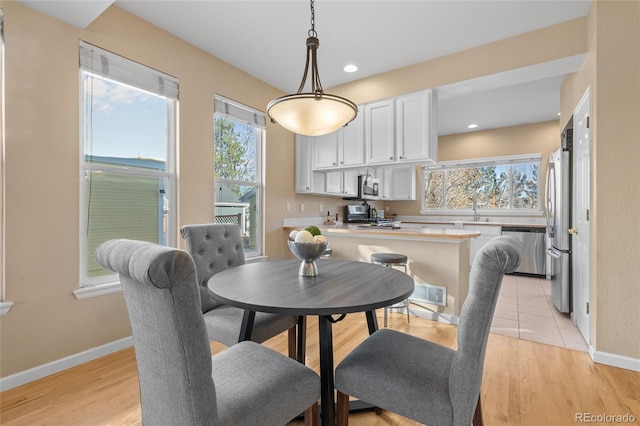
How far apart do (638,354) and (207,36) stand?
415 cm

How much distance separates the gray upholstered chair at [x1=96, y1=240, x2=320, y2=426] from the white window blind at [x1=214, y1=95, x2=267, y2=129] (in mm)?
2564

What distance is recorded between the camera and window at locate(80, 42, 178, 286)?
226 centimetres

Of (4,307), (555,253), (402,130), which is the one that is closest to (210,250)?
(4,307)

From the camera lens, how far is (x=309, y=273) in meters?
1.64

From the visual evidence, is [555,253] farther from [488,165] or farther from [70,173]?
[70,173]

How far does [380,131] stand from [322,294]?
8.78ft

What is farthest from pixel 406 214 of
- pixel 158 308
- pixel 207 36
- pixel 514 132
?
pixel 158 308

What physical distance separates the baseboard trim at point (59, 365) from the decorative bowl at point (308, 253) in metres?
1.76

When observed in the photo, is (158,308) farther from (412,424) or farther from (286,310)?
(412,424)

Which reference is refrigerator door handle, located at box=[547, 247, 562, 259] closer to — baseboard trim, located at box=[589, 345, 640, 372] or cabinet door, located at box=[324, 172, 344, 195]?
baseboard trim, located at box=[589, 345, 640, 372]

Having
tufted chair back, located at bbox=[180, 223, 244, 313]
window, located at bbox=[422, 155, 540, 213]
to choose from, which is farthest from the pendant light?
window, located at bbox=[422, 155, 540, 213]

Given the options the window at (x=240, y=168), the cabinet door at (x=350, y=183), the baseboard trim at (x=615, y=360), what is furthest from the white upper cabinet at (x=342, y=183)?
the baseboard trim at (x=615, y=360)

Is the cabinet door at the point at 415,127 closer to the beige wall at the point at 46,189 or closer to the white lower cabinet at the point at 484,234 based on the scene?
the beige wall at the point at 46,189

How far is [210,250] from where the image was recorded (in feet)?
6.86
